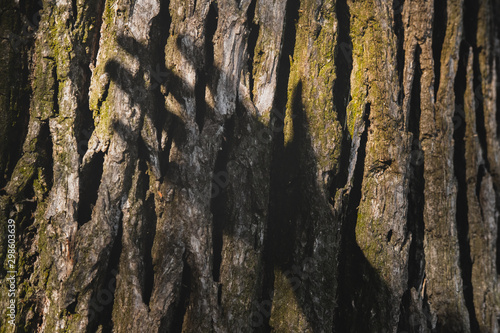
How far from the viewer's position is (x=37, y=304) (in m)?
2.01

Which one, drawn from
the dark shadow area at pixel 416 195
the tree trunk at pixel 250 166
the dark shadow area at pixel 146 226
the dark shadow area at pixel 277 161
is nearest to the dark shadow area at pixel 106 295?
the tree trunk at pixel 250 166

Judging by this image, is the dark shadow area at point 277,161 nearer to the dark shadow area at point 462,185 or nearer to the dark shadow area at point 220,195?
the dark shadow area at point 220,195

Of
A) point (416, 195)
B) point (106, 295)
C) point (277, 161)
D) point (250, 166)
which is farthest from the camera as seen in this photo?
point (416, 195)

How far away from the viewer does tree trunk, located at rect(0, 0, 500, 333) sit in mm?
2020

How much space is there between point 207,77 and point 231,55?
6.8 inches

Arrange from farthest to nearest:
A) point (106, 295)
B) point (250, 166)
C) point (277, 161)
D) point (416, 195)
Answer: point (416, 195) → point (277, 161) → point (250, 166) → point (106, 295)

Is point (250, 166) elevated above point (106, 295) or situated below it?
→ above

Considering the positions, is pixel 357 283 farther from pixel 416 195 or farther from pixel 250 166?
pixel 250 166

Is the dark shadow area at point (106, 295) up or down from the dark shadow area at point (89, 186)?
down

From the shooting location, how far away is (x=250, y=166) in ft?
7.00

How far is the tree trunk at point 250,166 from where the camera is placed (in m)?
2.02

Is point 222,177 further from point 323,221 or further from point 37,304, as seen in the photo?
point 37,304

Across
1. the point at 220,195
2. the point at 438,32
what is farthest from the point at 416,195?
the point at 220,195

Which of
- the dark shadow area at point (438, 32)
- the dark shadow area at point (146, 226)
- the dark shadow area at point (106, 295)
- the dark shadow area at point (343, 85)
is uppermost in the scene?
the dark shadow area at point (438, 32)
